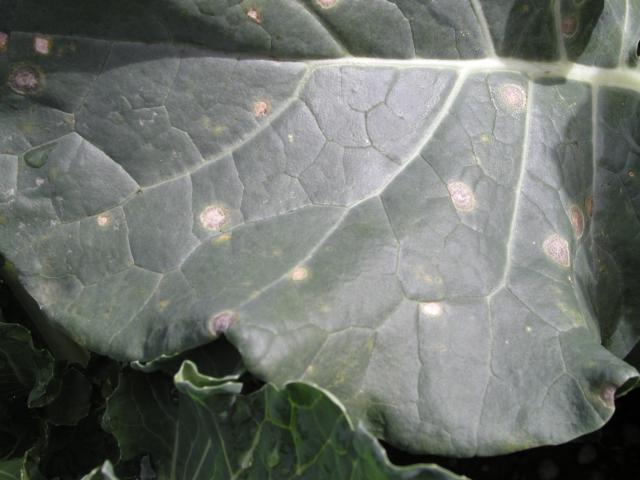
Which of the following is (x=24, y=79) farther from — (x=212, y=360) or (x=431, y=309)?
(x=431, y=309)

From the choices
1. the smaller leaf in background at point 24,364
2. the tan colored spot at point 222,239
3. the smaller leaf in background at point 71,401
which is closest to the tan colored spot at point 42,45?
the tan colored spot at point 222,239

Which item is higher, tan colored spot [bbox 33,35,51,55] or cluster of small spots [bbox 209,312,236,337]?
tan colored spot [bbox 33,35,51,55]

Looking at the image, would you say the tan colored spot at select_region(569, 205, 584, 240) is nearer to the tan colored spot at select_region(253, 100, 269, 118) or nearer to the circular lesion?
the tan colored spot at select_region(253, 100, 269, 118)

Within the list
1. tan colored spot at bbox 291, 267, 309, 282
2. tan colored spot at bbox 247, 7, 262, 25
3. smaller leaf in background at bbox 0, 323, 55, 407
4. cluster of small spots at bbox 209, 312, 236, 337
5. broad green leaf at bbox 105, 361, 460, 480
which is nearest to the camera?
broad green leaf at bbox 105, 361, 460, 480

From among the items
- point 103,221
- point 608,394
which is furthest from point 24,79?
point 608,394

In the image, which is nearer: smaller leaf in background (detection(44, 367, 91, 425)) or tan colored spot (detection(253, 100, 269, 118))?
tan colored spot (detection(253, 100, 269, 118))

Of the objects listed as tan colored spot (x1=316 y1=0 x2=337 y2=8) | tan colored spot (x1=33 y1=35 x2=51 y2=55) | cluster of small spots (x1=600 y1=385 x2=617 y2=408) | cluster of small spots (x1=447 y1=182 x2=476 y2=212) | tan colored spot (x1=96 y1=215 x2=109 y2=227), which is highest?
tan colored spot (x1=316 y1=0 x2=337 y2=8)

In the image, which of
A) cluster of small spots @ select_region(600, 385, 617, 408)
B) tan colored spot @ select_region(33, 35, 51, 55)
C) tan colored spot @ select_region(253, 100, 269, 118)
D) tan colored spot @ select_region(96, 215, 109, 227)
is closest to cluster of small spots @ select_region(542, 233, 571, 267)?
cluster of small spots @ select_region(600, 385, 617, 408)
